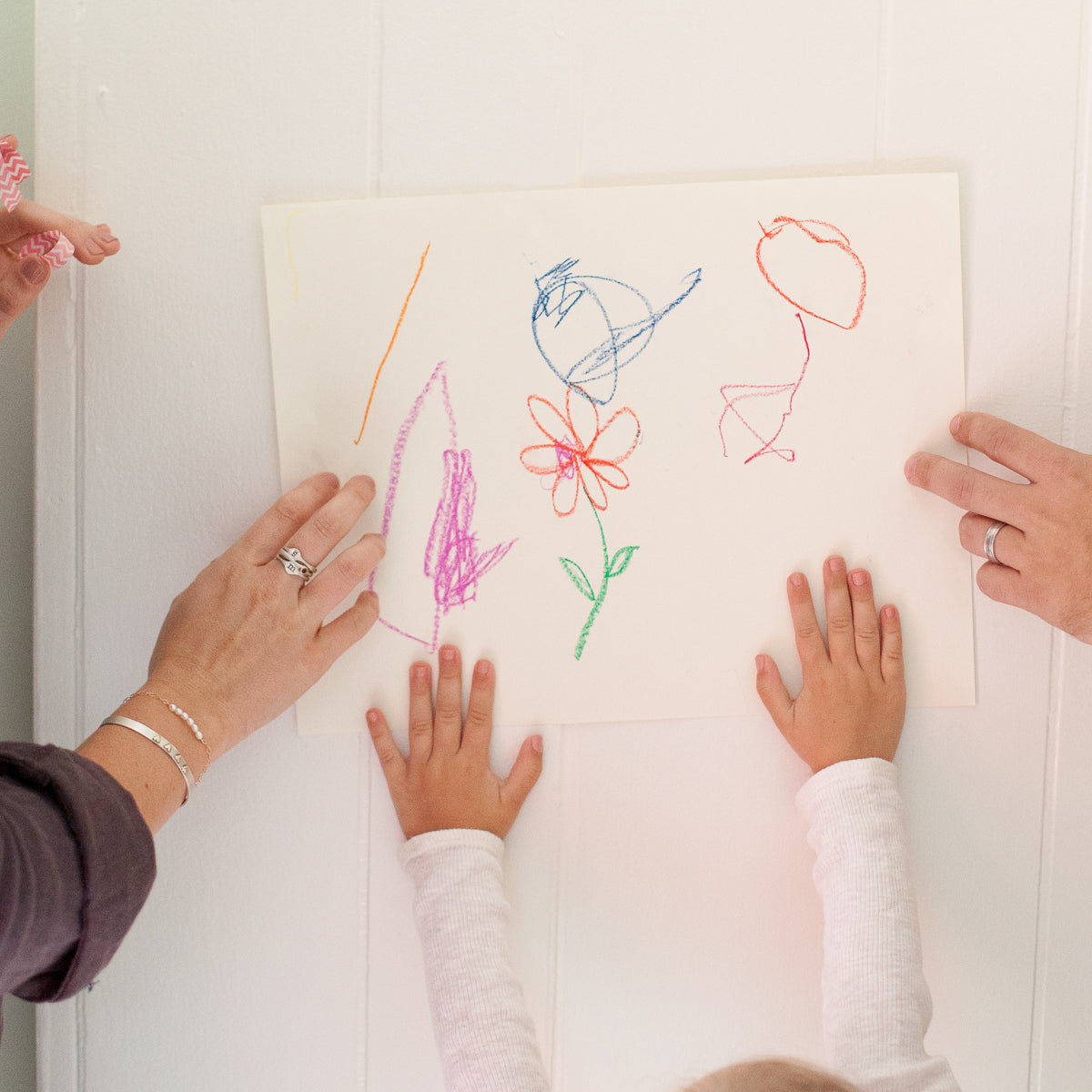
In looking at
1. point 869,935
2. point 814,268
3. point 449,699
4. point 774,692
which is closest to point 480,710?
point 449,699

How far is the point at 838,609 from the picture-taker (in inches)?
26.6

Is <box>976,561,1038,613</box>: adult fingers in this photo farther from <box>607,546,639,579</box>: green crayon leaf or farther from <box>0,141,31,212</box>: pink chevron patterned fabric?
<box>0,141,31,212</box>: pink chevron patterned fabric

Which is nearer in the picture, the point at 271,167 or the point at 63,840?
the point at 63,840

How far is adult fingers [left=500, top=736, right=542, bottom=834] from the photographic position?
68 centimetres

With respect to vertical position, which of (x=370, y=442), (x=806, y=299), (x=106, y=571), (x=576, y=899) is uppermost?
(x=806, y=299)

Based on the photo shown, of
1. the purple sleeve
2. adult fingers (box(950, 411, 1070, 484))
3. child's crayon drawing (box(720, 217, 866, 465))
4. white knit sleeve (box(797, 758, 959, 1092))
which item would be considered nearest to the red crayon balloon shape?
child's crayon drawing (box(720, 217, 866, 465))

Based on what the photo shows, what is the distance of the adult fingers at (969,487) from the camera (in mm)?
631

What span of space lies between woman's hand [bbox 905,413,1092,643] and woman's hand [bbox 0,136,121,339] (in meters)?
0.67

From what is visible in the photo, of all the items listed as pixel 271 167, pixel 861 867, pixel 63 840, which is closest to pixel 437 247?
pixel 271 167

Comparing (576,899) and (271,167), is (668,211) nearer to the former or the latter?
(271,167)

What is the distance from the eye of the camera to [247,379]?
682 millimetres

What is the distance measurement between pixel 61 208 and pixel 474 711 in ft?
1.72

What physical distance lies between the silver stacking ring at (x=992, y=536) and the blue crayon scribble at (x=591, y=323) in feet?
0.98

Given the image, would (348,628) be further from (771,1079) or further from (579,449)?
(771,1079)
